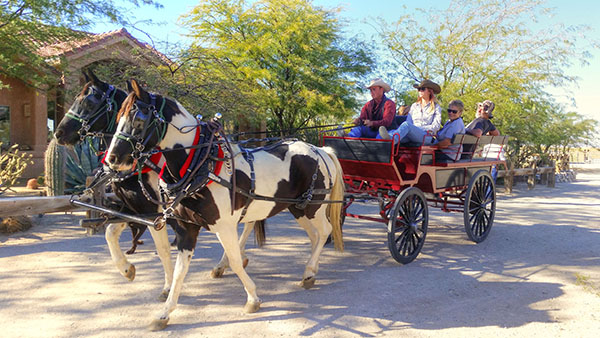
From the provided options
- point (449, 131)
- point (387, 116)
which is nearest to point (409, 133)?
point (387, 116)

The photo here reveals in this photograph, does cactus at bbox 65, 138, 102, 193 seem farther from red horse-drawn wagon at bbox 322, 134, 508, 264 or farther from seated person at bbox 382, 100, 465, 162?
seated person at bbox 382, 100, 465, 162

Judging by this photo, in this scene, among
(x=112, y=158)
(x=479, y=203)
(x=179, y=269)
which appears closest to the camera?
(x=112, y=158)

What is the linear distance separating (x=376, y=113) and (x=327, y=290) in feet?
8.85

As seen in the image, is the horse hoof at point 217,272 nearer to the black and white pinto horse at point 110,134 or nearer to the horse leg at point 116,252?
the black and white pinto horse at point 110,134

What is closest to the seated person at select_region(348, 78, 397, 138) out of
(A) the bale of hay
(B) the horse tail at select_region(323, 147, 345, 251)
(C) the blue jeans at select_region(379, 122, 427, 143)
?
(C) the blue jeans at select_region(379, 122, 427, 143)

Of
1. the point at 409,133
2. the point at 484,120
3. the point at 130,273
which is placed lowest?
the point at 130,273

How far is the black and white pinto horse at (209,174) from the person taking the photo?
330cm

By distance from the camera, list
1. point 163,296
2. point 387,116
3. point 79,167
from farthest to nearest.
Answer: point 79,167, point 387,116, point 163,296

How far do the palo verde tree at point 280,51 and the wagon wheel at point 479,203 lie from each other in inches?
249

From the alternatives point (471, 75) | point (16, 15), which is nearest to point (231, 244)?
point (16, 15)

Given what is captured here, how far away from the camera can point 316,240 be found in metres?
4.90

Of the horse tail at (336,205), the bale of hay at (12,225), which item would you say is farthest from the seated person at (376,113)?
the bale of hay at (12,225)

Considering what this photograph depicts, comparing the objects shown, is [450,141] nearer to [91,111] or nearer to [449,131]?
[449,131]

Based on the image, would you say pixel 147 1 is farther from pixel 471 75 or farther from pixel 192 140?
pixel 471 75
